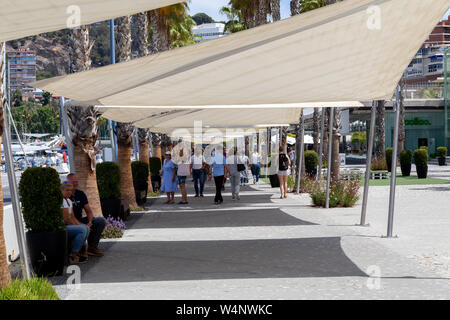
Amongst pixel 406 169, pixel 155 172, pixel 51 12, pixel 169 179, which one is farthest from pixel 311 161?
pixel 51 12

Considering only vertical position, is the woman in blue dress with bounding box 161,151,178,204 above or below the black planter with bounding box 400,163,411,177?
above

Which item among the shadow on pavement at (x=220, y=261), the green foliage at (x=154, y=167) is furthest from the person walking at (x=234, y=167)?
the shadow on pavement at (x=220, y=261)

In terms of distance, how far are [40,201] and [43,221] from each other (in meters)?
0.26

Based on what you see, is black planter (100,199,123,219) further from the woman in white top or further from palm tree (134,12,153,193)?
palm tree (134,12,153,193)

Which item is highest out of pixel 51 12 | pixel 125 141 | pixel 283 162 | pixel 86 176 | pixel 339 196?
pixel 51 12

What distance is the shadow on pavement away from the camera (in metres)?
8.76

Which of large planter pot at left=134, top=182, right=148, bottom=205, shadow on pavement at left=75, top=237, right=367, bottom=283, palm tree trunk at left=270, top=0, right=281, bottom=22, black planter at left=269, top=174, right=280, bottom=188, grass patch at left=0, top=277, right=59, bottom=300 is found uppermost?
palm tree trunk at left=270, top=0, right=281, bottom=22

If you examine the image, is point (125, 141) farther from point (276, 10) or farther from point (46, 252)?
point (276, 10)

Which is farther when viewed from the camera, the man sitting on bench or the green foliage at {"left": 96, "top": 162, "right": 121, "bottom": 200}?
the green foliage at {"left": 96, "top": 162, "right": 121, "bottom": 200}

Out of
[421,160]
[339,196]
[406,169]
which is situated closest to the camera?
[339,196]

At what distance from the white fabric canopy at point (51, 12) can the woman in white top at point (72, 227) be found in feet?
Result: 11.1

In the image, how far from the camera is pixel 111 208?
14.3 meters

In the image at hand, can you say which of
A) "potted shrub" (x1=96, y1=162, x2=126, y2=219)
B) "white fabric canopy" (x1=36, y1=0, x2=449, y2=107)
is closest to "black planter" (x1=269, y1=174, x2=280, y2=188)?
"potted shrub" (x1=96, y1=162, x2=126, y2=219)
